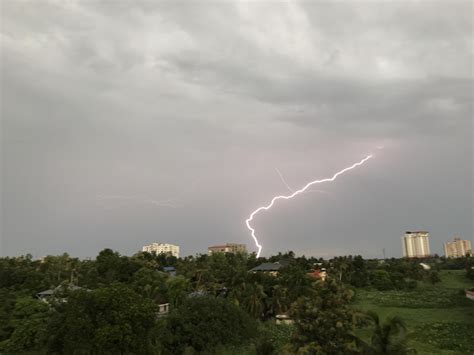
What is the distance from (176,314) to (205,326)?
2338 millimetres

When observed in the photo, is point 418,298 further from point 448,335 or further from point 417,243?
point 417,243

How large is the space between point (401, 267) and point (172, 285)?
52772 mm

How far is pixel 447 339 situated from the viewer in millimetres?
32219

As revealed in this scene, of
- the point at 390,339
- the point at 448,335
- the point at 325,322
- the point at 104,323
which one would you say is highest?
the point at 325,322

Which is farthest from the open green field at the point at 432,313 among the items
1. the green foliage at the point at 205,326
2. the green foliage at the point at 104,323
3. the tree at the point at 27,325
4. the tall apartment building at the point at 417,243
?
the tall apartment building at the point at 417,243

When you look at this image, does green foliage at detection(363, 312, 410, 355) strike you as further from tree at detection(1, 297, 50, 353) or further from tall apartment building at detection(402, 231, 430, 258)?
tall apartment building at detection(402, 231, 430, 258)

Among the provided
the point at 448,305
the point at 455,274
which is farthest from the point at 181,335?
the point at 455,274

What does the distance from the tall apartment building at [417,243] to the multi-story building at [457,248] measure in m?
10.6

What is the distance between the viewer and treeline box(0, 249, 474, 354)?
2000 cm

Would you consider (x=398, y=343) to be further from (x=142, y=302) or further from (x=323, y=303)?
(x=142, y=302)

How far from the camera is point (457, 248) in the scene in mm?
166625

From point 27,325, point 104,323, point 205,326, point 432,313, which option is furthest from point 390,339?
point 432,313

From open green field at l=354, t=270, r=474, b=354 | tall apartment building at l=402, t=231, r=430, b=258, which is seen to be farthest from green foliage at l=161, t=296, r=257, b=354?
tall apartment building at l=402, t=231, r=430, b=258

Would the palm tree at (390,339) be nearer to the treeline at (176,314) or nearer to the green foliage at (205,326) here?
the treeline at (176,314)
